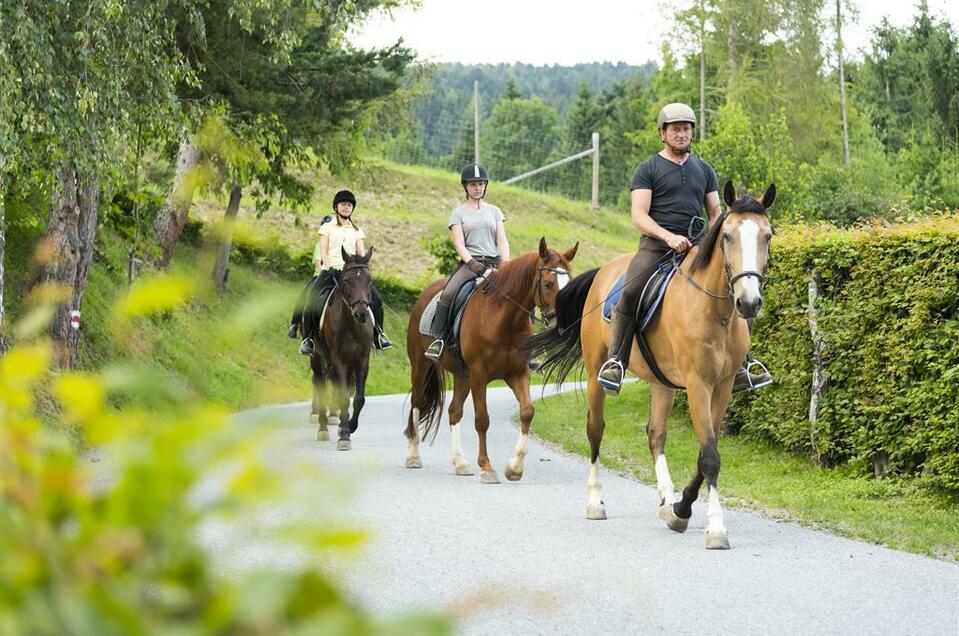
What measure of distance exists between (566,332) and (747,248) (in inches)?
131

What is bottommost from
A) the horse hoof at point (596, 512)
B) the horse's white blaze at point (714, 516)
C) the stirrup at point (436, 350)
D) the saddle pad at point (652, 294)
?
the horse hoof at point (596, 512)

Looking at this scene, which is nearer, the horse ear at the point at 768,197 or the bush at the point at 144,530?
the bush at the point at 144,530

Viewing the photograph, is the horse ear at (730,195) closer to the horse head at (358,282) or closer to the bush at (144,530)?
the horse head at (358,282)

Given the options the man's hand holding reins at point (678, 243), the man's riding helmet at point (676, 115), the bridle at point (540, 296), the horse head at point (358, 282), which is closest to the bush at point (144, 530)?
the man's hand holding reins at point (678, 243)

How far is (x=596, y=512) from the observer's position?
9.84 meters

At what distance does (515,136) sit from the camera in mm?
132125

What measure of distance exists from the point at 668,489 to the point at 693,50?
46.6m

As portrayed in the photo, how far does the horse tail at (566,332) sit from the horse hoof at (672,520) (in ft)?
7.33

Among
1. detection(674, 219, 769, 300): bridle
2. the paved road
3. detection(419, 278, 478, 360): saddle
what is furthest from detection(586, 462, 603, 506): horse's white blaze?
detection(419, 278, 478, 360): saddle

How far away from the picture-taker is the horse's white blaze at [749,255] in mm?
8297

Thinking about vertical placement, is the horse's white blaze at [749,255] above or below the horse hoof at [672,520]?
above

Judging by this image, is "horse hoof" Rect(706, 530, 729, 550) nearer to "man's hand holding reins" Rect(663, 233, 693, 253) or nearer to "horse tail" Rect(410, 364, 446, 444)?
"man's hand holding reins" Rect(663, 233, 693, 253)

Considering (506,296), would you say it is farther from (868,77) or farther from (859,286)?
(868,77)

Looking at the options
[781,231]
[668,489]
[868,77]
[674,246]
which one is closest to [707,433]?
[668,489]
